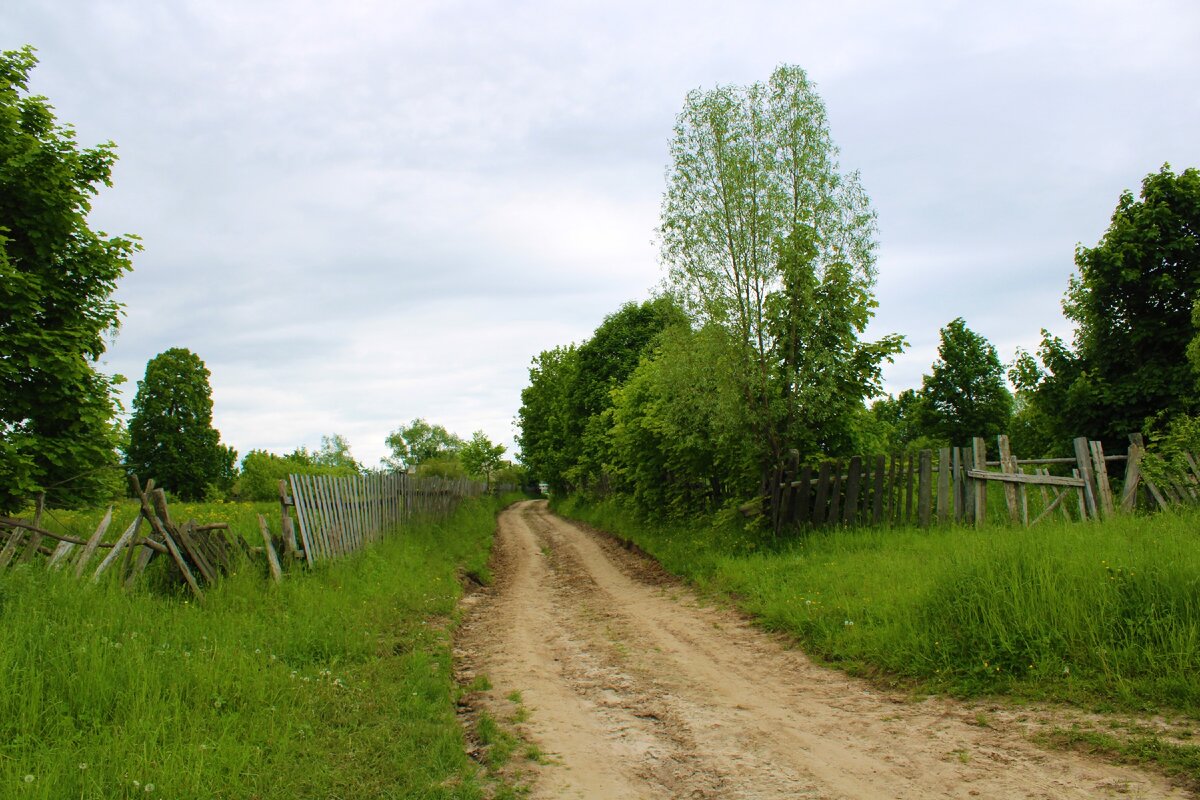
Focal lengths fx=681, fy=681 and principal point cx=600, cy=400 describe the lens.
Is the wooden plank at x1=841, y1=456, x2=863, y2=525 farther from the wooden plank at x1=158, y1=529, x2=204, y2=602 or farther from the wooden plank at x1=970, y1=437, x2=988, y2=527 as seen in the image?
the wooden plank at x1=158, y1=529, x2=204, y2=602

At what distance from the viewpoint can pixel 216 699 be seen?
189 inches

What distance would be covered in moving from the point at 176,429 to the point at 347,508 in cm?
4083

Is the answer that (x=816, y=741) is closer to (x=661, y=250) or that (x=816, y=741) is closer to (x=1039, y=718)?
(x=1039, y=718)

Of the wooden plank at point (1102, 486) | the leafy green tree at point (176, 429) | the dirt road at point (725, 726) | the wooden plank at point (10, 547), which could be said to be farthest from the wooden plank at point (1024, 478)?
the leafy green tree at point (176, 429)

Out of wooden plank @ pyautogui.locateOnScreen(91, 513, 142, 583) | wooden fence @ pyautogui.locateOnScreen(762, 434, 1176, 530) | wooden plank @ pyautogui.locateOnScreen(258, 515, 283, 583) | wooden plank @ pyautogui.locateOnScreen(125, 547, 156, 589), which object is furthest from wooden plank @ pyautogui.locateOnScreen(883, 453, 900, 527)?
wooden plank @ pyautogui.locateOnScreen(91, 513, 142, 583)

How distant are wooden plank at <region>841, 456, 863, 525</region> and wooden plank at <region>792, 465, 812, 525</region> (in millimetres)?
747

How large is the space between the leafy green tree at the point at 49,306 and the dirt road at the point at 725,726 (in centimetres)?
687

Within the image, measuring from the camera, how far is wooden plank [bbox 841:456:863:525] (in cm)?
1173

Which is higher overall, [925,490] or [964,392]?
[964,392]

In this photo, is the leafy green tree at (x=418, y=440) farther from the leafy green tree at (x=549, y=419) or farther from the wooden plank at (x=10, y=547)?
the wooden plank at (x=10, y=547)

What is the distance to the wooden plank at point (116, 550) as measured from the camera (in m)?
7.07

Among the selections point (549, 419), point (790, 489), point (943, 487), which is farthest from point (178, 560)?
point (549, 419)

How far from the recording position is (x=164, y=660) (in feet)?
17.3

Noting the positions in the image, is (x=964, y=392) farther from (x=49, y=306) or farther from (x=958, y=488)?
(x=49, y=306)
